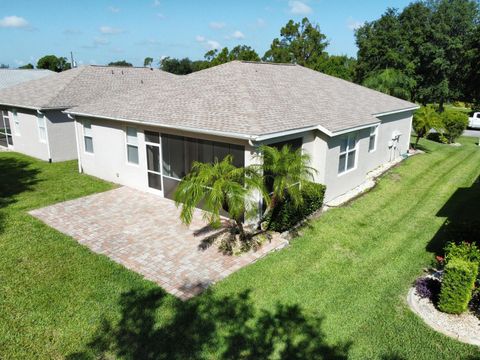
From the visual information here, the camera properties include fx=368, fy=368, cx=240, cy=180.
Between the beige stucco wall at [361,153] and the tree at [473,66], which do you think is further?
the tree at [473,66]

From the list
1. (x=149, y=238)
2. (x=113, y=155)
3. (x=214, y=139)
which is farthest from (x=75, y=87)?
(x=149, y=238)

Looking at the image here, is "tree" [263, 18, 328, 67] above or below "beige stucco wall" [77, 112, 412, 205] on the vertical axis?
above

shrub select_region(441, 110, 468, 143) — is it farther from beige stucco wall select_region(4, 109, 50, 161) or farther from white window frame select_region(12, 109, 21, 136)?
white window frame select_region(12, 109, 21, 136)

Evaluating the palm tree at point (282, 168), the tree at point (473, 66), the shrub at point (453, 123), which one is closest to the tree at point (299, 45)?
the tree at point (473, 66)

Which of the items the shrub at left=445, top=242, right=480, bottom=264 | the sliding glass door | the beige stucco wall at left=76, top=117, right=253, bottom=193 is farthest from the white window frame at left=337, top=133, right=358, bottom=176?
the beige stucco wall at left=76, top=117, right=253, bottom=193

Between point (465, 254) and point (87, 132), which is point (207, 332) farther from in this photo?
point (87, 132)

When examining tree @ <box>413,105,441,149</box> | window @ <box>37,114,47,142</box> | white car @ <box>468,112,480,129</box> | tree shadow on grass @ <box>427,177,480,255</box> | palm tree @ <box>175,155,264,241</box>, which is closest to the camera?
palm tree @ <box>175,155,264,241</box>

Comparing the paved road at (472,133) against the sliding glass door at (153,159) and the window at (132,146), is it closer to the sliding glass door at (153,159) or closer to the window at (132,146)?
the sliding glass door at (153,159)
